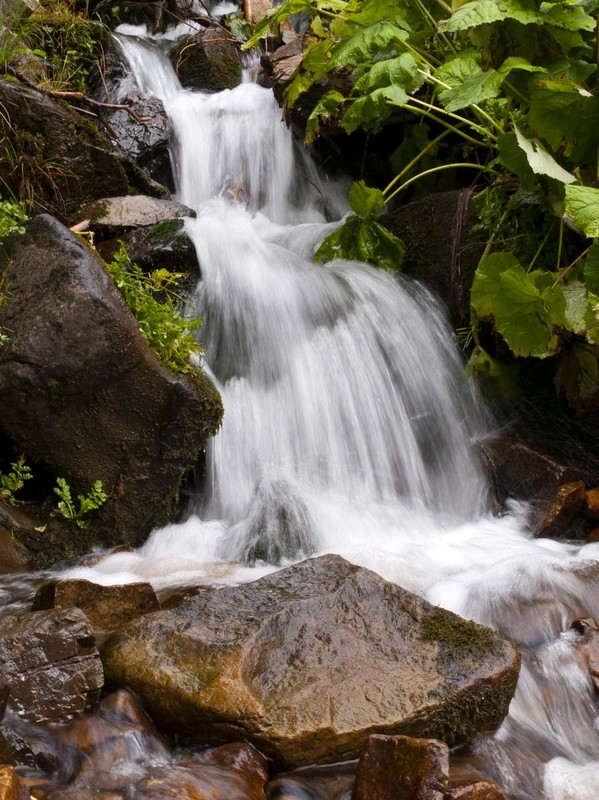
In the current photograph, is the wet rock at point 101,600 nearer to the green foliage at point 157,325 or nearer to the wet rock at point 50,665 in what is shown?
the wet rock at point 50,665

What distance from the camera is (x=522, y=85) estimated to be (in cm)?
416

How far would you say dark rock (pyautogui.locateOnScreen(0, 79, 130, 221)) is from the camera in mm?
5195

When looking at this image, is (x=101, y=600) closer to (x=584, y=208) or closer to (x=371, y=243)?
(x=584, y=208)

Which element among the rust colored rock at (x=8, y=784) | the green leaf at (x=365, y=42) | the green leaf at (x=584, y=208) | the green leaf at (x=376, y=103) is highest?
the green leaf at (x=365, y=42)

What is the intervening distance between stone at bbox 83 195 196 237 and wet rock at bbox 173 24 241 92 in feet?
10.9

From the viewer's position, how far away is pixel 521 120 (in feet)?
13.3

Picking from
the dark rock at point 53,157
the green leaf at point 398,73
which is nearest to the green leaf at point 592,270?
the green leaf at point 398,73

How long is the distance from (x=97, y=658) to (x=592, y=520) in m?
2.81

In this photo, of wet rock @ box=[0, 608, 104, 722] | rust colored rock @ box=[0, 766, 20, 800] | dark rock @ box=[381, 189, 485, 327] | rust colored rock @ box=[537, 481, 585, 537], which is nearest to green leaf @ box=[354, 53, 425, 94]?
dark rock @ box=[381, 189, 485, 327]

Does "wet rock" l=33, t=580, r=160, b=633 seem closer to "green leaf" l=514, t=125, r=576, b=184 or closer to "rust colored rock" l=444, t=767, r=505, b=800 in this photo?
"rust colored rock" l=444, t=767, r=505, b=800

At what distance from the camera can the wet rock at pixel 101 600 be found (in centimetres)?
279

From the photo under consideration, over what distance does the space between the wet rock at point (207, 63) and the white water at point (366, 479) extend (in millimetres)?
2806

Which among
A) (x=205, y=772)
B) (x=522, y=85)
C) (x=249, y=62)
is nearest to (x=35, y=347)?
(x=205, y=772)

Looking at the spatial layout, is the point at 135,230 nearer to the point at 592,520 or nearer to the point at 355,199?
the point at 355,199
